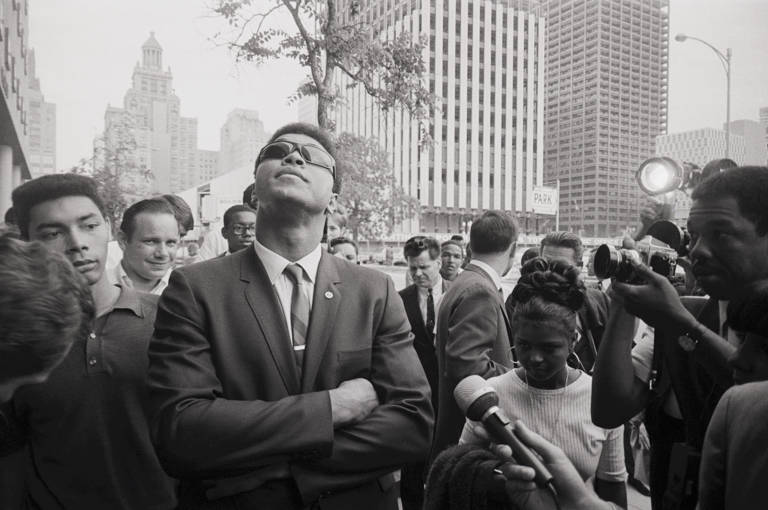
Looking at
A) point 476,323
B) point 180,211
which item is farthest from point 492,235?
point 180,211

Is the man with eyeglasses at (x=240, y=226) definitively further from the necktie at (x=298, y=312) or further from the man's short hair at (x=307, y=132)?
the necktie at (x=298, y=312)

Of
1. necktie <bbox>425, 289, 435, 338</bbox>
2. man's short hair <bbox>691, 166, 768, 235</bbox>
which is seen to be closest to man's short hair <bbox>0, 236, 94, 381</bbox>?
man's short hair <bbox>691, 166, 768, 235</bbox>

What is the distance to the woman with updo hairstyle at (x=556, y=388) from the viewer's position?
240 centimetres

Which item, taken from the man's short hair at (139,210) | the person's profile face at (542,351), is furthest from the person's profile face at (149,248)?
the person's profile face at (542,351)

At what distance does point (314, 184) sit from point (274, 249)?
11.7 inches

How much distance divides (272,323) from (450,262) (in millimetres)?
5174

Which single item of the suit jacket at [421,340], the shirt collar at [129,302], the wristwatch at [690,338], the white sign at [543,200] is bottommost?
the suit jacket at [421,340]

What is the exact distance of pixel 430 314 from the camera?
5.44 metres

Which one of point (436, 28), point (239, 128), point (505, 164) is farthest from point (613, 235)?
point (239, 128)

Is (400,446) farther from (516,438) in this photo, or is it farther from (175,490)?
(175,490)

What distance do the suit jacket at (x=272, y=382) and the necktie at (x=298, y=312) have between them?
5 cm

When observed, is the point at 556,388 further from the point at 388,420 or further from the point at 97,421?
the point at 97,421

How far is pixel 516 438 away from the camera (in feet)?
5.82

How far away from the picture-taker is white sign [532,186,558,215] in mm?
54875
